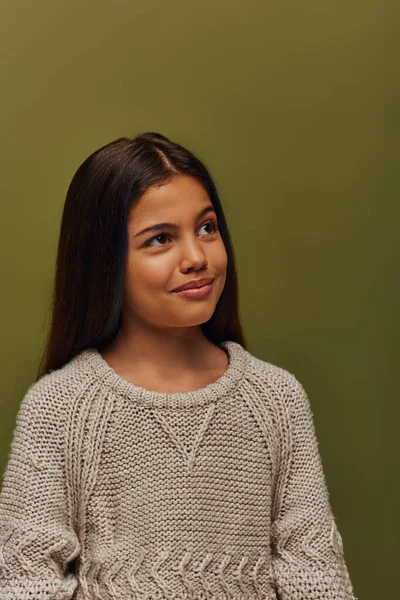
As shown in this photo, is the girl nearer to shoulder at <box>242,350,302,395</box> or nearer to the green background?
shoulder at <box>242,350,302,395</box>

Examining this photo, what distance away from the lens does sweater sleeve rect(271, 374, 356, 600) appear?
1.39 m

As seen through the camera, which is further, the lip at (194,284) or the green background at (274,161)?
the green background at (274,161)

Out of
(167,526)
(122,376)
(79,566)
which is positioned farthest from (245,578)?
(122,376)

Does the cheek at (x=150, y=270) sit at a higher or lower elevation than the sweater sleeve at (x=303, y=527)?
higher

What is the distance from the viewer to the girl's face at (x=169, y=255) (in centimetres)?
137

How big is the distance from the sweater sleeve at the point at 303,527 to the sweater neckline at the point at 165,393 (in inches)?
4.1

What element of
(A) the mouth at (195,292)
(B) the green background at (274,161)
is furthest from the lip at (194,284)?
(B) the green background at (274,161)

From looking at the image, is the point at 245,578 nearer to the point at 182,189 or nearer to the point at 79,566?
the point at 79,566

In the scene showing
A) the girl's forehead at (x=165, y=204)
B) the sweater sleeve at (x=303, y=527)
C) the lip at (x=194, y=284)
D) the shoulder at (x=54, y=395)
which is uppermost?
the girl's forehead at (x=165, y=204)

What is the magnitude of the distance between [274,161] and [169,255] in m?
0.49

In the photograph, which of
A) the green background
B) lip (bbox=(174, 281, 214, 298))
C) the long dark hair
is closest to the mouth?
lip (bbox=(174, 281, 214, 298))

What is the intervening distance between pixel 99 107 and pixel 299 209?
0.44 m

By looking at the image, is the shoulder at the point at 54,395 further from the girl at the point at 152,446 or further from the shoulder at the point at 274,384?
the shoulder at the point at 274,384

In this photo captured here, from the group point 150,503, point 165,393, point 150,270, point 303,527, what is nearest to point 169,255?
point 150,270
